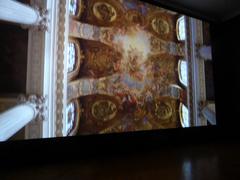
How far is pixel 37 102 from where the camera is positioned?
88.6 inches

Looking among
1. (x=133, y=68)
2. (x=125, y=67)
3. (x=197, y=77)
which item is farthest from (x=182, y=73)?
(x=125, y=67)

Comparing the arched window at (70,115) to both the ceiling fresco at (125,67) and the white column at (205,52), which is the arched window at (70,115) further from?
the white column at (205,52)

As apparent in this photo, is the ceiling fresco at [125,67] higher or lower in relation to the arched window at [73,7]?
lower

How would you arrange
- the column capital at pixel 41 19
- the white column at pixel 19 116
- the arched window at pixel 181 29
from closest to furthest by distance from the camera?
the white column at pixel 19 116 → the column capital at pixel 41 19 → the arched window at pixel 181 29

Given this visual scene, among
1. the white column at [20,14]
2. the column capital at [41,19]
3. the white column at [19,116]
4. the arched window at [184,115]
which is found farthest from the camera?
the arched window at [184,115]

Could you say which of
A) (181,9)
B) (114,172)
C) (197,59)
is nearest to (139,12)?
(181,9)

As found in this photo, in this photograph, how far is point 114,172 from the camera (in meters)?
1.76

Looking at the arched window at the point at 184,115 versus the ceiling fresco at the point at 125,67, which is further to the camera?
the arched window at the point at 184,115

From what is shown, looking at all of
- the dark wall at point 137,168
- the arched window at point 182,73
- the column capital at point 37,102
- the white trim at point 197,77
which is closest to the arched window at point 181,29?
the white trim at point 197,77

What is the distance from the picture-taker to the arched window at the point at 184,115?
124 inches

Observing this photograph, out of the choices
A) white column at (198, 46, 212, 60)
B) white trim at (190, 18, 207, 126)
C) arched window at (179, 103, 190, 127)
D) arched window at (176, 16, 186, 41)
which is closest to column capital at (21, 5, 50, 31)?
arched window at (176, 16, 186, 41)

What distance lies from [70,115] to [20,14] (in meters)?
1.19

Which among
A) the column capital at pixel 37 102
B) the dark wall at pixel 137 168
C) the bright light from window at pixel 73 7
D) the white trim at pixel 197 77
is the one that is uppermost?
the bright light from window at pixel 73 7

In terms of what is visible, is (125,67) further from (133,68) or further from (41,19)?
(41,19)
